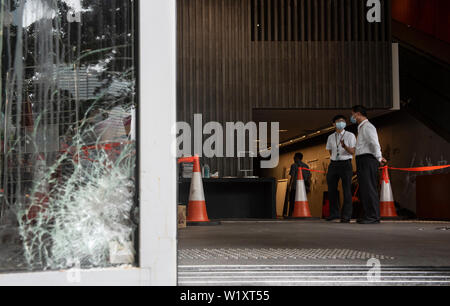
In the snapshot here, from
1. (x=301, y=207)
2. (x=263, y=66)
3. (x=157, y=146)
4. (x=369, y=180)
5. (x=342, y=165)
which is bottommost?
(x=301, y=207)

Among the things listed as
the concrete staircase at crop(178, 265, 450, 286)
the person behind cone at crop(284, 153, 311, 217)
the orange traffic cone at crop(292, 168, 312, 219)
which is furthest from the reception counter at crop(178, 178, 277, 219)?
the concrete staircase at crop(178, 265, 450, 286)

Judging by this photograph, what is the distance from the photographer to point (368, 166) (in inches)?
242

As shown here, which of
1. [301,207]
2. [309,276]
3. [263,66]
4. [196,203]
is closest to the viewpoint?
[309,276]

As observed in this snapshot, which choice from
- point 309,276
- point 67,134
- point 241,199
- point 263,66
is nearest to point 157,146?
point 67,134

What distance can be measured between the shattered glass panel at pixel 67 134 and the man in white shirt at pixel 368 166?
15.3 ft

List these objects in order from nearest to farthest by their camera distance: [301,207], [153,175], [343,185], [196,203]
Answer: [153,175], [196,203], [343,185], [301,207]

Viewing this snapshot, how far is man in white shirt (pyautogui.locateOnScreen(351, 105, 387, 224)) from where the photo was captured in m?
6.12

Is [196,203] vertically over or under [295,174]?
under

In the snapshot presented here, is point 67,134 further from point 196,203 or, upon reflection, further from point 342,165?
point 342,165

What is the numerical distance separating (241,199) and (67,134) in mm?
7352

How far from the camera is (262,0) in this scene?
10.4 meters

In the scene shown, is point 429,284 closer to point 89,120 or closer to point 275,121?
point 89,120
